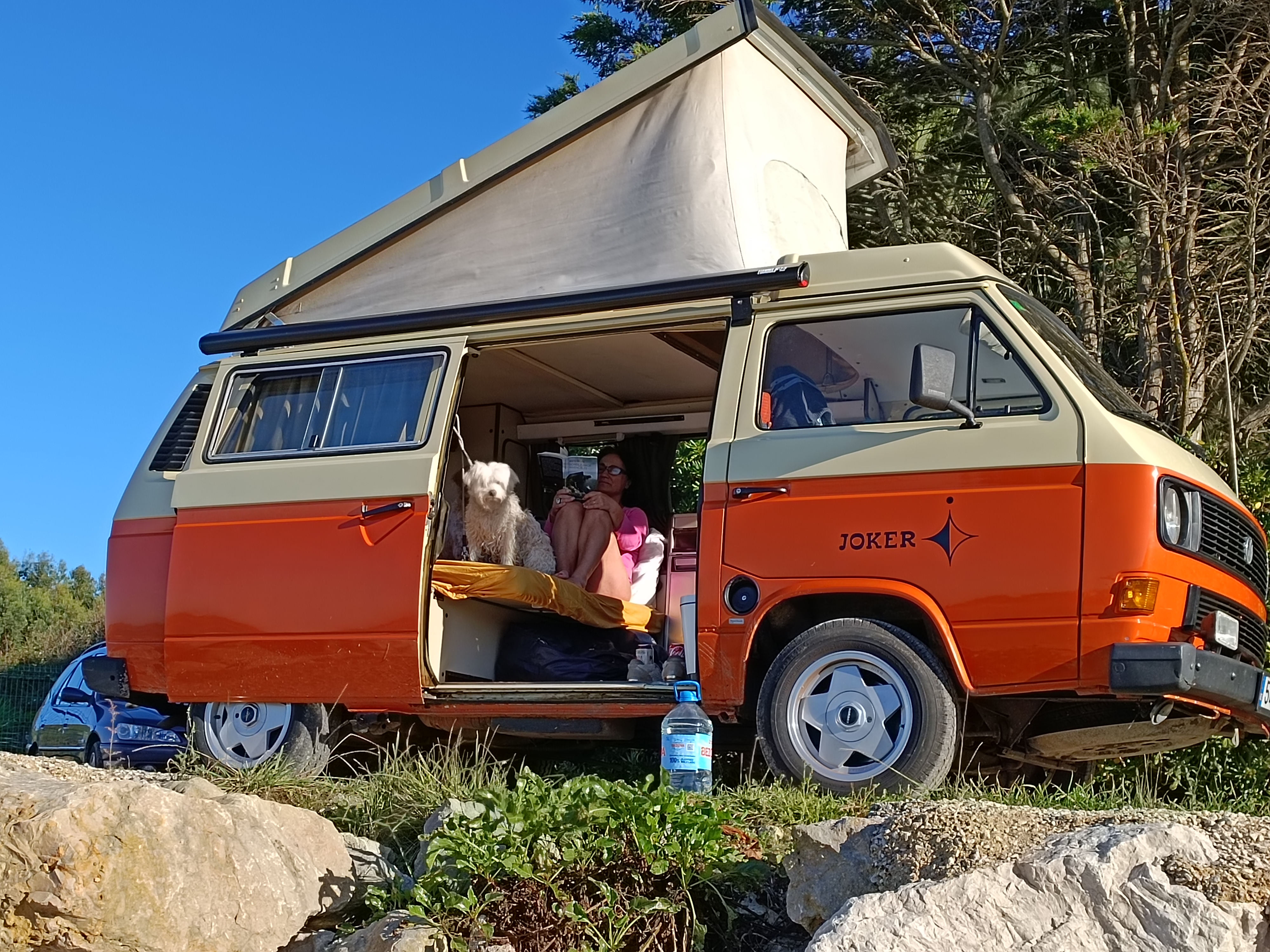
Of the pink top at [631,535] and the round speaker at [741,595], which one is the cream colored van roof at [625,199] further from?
the pink top at [631,535]

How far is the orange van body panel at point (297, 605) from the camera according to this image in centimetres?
761

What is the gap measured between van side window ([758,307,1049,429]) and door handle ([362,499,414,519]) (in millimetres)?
1947

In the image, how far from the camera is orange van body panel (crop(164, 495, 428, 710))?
7.61 metres

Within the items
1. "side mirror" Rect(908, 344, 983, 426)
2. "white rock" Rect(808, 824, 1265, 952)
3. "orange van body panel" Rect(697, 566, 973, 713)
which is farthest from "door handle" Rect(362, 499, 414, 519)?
"white rock" Rect(808, 824, 1265, 952)

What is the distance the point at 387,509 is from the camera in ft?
25.2

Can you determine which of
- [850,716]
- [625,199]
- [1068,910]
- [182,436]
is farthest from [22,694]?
[1068,910]

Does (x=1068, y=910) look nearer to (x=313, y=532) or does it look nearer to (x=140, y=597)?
(x=313, y=532)

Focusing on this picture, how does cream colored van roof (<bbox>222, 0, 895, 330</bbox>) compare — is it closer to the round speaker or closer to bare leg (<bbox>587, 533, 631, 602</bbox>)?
the round speaker

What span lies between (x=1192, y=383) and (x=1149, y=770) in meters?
4.51

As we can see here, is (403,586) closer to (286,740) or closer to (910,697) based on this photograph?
(286,740)

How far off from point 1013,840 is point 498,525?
4.75 meters

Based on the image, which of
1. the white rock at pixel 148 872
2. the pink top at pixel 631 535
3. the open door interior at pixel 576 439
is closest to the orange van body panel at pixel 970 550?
the open door interior at pixel 576 439

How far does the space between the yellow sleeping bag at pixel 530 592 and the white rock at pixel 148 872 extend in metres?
2.67

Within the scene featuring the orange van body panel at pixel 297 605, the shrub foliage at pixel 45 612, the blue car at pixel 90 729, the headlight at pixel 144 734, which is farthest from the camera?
the shrub foliage at pixel 45 612
